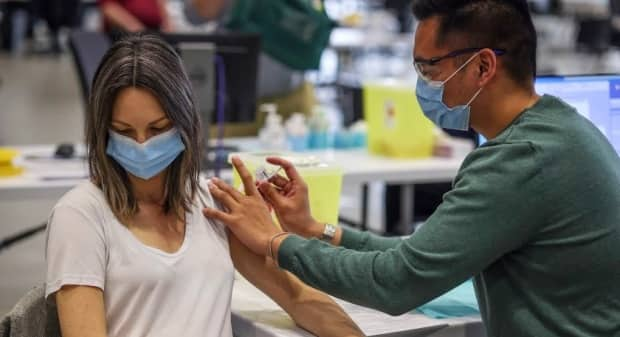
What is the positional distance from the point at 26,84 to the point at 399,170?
7975 mm

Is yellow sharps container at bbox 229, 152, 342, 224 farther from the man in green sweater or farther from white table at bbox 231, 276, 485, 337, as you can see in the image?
the man in green sweater

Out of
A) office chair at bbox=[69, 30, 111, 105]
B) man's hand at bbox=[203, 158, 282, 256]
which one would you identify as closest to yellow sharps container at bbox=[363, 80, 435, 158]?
office chair at bbox=[69, 30, 111, 105]

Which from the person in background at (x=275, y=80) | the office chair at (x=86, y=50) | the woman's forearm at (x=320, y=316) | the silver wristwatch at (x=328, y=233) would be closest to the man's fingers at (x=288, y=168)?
the silver wristwatch at (x=328, y=233)

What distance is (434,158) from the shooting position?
12.7 feet

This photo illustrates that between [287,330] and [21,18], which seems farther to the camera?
[21,18]

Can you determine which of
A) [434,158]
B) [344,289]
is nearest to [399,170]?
[434,158]

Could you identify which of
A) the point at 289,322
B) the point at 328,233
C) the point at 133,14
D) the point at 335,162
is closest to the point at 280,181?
the point at 328,233

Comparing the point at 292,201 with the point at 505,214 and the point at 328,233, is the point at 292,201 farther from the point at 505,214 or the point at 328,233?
the point at 505,214

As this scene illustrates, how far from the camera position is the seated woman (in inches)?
66.6

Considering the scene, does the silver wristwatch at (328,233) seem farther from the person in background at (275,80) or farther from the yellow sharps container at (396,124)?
the person in background at (275,80)

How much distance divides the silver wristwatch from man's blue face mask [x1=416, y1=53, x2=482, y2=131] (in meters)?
0.33

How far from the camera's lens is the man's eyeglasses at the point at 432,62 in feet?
5.43

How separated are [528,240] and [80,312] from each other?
2.45ft

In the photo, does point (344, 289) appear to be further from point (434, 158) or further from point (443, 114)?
point (434, 158)
